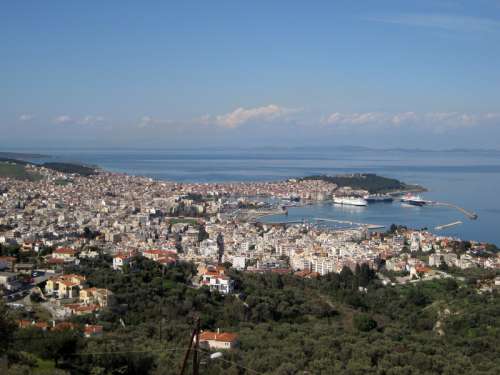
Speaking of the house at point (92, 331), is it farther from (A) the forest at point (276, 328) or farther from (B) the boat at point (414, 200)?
(B) the boat at point (414, 200)

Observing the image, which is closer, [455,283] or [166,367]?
[166,367]

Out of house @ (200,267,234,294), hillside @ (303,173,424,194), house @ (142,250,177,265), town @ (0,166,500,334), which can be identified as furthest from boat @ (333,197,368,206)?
→ house @ (200,267,234,294)

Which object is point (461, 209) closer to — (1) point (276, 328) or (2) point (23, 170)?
(1) point (276, 328)

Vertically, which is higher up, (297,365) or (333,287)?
(297,365)

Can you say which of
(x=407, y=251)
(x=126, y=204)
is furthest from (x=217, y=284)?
(x=126, y=204)

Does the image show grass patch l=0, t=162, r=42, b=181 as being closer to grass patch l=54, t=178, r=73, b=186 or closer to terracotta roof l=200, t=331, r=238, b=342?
grass patch l=54, t=178, r=73, b=186

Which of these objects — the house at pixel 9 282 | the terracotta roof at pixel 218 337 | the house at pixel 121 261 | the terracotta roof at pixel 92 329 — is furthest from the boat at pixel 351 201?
the terracotta roof at pixel 92 329

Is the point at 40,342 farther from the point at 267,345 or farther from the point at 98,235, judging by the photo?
the point at 98,235
